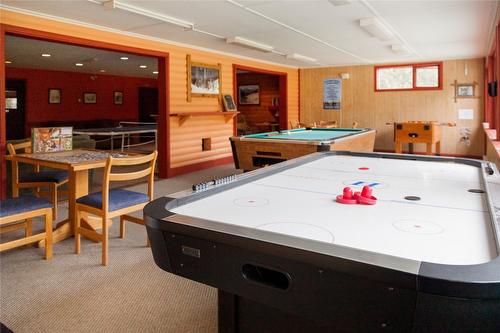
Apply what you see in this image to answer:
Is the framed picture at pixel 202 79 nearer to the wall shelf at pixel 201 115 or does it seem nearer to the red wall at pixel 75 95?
the wall shelf at pixel 201 115

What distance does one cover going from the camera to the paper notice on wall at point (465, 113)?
9297 millimetres

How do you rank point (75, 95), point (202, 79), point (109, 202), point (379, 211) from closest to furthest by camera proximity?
point (379, 211) → point (109, 202) → point (202, 79) → point (75, 95)

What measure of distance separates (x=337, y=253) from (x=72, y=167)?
9.09 feet

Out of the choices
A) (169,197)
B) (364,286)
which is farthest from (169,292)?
(364,286)

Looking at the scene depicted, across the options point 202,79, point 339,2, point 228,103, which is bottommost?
point 228,103

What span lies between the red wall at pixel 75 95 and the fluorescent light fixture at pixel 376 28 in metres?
10.1

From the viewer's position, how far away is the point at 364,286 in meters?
1.03

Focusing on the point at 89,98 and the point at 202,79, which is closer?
the point at 202,79

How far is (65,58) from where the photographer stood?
9.59 m

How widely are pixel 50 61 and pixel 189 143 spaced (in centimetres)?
538

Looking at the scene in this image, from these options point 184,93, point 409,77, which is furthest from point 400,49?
point 184,93

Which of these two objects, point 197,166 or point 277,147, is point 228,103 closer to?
point 197,166

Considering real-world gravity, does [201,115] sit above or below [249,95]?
below

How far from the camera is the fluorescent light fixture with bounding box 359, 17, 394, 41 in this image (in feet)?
17.0
